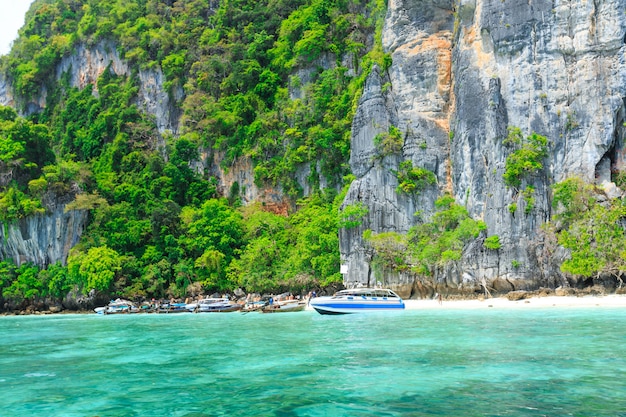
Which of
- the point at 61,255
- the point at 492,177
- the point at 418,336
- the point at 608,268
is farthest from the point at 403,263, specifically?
the point at 61,255

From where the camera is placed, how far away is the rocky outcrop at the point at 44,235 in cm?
4784

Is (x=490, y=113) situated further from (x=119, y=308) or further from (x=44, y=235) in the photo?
(x=44, y=235)

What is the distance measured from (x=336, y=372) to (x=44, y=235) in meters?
42.8

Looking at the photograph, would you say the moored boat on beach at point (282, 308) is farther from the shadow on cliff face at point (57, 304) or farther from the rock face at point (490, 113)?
the shadow on cliff face at point (57, 304)

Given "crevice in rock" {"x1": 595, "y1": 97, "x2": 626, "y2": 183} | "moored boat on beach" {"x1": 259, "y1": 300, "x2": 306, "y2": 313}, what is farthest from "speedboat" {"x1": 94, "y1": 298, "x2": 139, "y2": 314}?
"crevice in rock" {"x1": 595, "y1": 97, "x2": 626, "y2": 183}

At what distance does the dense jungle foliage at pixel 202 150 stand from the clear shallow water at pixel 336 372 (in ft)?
71.0

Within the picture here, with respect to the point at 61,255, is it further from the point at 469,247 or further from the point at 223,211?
the point at 469,247

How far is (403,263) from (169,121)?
100 ft

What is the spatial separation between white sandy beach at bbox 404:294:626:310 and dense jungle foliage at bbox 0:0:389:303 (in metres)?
8.18

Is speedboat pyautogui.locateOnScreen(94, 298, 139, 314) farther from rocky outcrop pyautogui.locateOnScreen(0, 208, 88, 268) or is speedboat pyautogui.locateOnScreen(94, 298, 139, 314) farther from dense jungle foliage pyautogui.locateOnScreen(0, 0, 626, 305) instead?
rocky outcrop pyautogui.locateOnScreen(0, 208, 88, 268)

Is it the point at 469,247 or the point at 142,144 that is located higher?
the point at 142,144

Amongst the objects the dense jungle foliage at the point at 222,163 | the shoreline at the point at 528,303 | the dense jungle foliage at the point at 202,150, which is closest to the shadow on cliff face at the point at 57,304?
the dense jungle foliage at the point at 222,163

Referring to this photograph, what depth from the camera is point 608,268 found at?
96.5 ft

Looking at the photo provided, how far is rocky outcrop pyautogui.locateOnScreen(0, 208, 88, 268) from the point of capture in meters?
47.8
